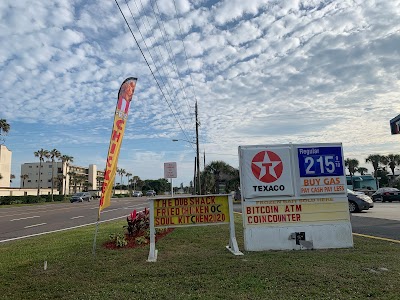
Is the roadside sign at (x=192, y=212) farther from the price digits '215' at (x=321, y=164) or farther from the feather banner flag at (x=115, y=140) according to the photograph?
the price digits '215' at (x=321, y=164)

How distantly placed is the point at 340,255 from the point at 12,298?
5850 mm

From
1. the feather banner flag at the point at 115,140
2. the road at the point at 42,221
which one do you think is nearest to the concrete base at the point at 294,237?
the feather banner flag at the point at 115,140

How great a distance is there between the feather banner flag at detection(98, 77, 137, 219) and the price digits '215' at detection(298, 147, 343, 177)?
169 inches

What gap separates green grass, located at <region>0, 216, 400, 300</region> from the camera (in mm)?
4667

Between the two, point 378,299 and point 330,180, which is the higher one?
point 330,180

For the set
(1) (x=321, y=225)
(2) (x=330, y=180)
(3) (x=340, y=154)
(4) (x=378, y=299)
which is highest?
(3) (x=340, y=154)

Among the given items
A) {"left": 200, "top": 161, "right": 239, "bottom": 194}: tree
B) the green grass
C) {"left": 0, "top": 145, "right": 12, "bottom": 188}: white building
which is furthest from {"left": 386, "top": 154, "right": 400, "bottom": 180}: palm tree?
{"left": 0, "top": 145, "right": 12, "bottom": 188}: white building

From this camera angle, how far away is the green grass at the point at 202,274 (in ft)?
15.3

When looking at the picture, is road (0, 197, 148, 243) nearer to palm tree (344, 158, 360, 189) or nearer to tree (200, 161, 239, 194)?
tree (200, 161, 239, 194)

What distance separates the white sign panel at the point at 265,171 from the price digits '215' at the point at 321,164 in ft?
1.18

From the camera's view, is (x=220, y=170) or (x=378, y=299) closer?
(x=378, y=299)

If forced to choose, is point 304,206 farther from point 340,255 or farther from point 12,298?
point 12,298

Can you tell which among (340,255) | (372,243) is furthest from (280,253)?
(372,243)

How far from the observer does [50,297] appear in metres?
4.66
